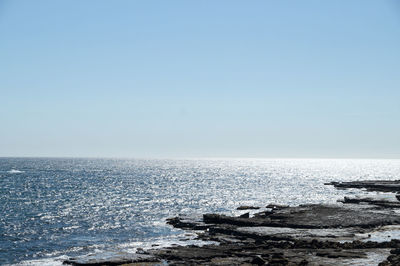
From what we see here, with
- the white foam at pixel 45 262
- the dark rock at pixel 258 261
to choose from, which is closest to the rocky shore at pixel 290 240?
the dark rock at pixel 258 261

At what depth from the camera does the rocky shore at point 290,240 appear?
3750cm

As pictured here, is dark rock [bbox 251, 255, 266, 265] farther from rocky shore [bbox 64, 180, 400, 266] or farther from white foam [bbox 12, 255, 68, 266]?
white foam [bbox 12, 255, 68, 266]

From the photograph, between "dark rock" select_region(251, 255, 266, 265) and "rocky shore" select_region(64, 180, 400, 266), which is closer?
"dark rock" select_region(251, 255, 266, 265)

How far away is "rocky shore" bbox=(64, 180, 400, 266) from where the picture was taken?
37.5 meters

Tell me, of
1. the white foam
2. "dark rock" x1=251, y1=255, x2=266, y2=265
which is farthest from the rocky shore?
the white foam

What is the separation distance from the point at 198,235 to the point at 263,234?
26.1 ft

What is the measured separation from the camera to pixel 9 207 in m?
78.1

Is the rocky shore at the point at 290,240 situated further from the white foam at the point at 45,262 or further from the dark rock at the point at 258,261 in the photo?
the white foam at the point at 45,262

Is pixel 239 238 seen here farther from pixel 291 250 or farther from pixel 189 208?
pixel 189 208

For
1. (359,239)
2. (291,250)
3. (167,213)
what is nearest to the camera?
(291,250)

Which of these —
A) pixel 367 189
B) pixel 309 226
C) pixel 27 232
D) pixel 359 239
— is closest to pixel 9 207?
pixel 27 232

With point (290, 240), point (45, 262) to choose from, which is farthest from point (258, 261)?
point (45, 262)

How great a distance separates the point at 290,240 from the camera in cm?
4684

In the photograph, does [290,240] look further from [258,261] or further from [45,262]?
[45,262]
